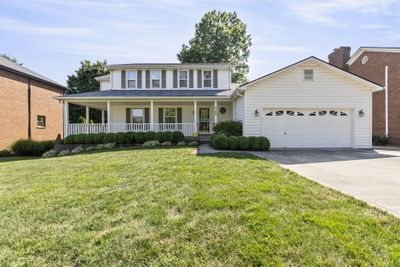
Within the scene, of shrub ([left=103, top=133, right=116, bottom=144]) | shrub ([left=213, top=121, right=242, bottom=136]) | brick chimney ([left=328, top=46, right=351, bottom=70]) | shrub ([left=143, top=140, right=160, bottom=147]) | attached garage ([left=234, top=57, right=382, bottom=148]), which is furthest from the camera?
brick chimney ([left=328, top=46, right=351, bottom=70])

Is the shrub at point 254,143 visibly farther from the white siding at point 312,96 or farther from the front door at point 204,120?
the front door at point 204,120

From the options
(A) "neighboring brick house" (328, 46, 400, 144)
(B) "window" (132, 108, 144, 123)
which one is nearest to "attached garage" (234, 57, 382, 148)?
(A) "neighboring brick house" (328, 46, 400, 144)

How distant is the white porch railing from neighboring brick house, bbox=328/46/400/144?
12880 mm

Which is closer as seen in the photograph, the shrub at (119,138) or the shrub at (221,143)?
the shrub at (221,143)

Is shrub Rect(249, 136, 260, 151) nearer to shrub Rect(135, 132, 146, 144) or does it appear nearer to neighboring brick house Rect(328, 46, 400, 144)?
shrub Rect(135, 132, 146, 144)

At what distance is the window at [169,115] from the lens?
18.7m

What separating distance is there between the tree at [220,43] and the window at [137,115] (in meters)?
16.9

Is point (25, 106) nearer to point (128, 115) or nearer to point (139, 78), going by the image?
point (128, 115)

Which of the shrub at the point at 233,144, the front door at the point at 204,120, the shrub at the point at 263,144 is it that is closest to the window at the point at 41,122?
the front door at the point at 204,120

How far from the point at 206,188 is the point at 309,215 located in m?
2.01

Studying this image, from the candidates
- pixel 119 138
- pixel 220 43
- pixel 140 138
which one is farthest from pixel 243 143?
pixel 220 43

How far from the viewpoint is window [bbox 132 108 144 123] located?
1870cm

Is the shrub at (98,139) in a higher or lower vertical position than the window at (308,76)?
lower

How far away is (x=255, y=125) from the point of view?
13.9 metres
